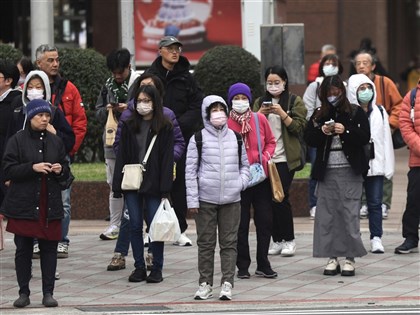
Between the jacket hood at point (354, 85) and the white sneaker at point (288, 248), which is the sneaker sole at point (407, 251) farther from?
the jacket hood at point (354, 85)

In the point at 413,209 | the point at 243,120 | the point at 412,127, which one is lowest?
the point at 413,209

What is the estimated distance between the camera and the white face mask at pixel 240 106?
12.2 meters

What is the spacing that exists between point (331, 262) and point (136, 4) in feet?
42.2

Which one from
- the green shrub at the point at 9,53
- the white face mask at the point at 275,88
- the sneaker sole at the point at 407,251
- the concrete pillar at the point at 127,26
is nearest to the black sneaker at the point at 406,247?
the sneaker sole at the point at 407,251

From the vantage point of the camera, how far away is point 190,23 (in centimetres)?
2505

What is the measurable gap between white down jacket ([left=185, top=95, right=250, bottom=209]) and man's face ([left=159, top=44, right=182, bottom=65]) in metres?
1.69

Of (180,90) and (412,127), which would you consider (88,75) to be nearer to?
(180,90)

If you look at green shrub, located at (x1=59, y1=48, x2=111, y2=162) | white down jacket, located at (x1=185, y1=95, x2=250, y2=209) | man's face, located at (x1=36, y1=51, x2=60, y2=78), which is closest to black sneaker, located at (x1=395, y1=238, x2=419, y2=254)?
white down jacket, located at (x1=185, y1=95, x2=250, y2=209)

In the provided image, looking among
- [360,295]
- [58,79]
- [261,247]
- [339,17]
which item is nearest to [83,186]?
[58,79]

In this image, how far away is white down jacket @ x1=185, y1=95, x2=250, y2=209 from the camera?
11617 mm

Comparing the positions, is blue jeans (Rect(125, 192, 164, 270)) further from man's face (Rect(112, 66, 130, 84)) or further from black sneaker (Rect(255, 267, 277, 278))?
man's face (Rect(112, 66, 130, 84))

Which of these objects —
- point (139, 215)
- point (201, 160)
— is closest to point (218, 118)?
point (201, 160)

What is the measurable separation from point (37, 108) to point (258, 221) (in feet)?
8.02

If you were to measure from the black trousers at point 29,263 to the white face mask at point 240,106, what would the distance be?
2.09 meters
